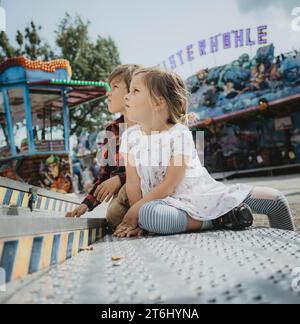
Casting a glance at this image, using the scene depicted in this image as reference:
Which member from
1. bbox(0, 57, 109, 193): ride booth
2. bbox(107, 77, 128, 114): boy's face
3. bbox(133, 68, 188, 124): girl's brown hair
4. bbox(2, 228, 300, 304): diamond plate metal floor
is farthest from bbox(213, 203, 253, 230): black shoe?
bbox(0, 57, 109, 193): ride booth

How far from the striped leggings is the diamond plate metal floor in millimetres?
237

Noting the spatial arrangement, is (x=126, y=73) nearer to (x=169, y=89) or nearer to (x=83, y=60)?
(x=169, y=89)

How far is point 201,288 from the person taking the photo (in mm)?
628

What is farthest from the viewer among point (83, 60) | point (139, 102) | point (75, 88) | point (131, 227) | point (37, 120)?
point (83, 60)

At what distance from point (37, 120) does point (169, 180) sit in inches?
335

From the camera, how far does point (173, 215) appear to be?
1382 millimetres

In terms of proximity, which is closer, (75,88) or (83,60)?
(75,88)

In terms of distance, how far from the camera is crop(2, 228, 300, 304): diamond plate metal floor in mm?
595

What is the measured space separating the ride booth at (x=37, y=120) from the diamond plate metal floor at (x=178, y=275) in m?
7.78

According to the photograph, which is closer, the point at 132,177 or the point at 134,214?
the point at 134,214

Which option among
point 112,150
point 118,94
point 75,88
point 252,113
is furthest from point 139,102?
point 252,113
